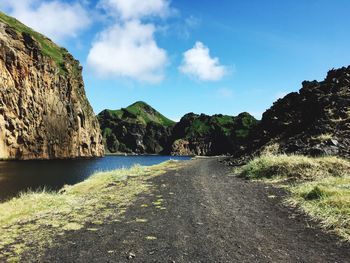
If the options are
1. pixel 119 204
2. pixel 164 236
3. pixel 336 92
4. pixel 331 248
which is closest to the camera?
pixel 331 248

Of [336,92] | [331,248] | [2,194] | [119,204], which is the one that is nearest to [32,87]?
[2,194]

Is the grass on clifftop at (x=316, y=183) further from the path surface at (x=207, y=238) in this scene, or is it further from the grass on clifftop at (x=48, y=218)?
the grass on clifftop at (x=48, y=218)

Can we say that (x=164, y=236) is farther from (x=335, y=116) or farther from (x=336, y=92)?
(x=336, y=92)

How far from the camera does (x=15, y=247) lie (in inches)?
362

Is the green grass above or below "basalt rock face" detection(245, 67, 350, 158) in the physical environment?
above

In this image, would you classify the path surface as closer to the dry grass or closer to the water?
the dry grass

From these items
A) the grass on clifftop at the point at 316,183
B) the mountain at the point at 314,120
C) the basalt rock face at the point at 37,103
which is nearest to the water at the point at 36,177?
the grass on clifftop at the point at 316,183

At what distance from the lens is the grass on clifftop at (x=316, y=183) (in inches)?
459

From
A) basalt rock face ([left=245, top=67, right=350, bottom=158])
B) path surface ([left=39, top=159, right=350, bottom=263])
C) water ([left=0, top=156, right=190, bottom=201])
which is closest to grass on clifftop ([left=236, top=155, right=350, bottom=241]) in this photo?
path surface ([left=39, top=159, right=350, bottom=263])

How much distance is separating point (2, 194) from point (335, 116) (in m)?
31.9

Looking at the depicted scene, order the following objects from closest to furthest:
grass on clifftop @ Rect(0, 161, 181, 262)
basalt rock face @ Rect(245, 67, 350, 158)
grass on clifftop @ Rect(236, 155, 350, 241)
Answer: grass on clifftop @ Rect(0, 161, 181, 262)
grass on clifftop @ Rect(236, 155, 350, 241)
basalt rock face @ Rect(245, 67, 350, 158)

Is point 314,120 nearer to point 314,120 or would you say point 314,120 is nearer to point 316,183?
point 314,120

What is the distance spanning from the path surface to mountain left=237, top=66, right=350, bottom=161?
53.5ft

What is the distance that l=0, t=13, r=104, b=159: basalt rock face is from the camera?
114 metres
